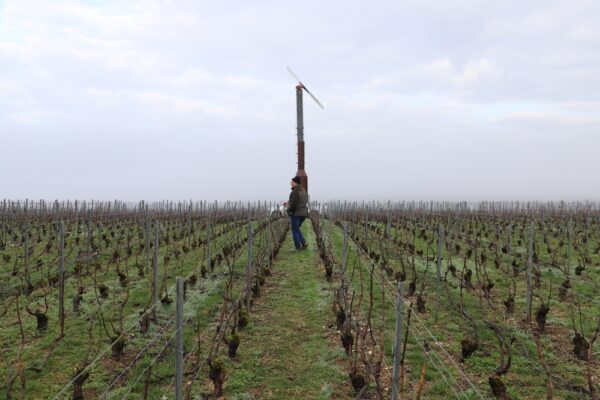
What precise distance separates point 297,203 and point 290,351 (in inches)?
258

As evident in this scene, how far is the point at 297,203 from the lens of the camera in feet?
38.3

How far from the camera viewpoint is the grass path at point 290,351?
14.4 ft

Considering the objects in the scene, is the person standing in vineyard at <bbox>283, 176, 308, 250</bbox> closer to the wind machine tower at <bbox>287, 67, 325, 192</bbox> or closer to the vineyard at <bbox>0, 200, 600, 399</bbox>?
the vineyard at <bbox>0, 200, 600, 399</bbox>

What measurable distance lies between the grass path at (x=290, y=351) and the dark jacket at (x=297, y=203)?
129 inches

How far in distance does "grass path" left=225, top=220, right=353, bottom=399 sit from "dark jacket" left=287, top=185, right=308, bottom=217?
3.27 meters

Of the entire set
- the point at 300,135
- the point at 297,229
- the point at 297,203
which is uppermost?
the point at 300,135

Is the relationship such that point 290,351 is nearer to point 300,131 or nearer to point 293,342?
point 293,342

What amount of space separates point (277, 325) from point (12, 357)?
3260 mm

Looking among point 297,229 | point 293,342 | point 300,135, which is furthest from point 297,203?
point 300,135

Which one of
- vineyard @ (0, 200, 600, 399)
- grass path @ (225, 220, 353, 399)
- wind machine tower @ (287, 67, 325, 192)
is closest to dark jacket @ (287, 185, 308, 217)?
vineyard @ (0, 200, 600, 399)

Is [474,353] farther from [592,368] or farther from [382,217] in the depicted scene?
[382,217]

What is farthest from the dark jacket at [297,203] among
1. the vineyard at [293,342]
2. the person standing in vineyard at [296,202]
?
the vineyard at [293,342]

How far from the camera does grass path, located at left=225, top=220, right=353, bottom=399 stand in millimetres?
4381

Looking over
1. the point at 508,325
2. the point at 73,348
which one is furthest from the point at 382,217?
the point at 73,348
